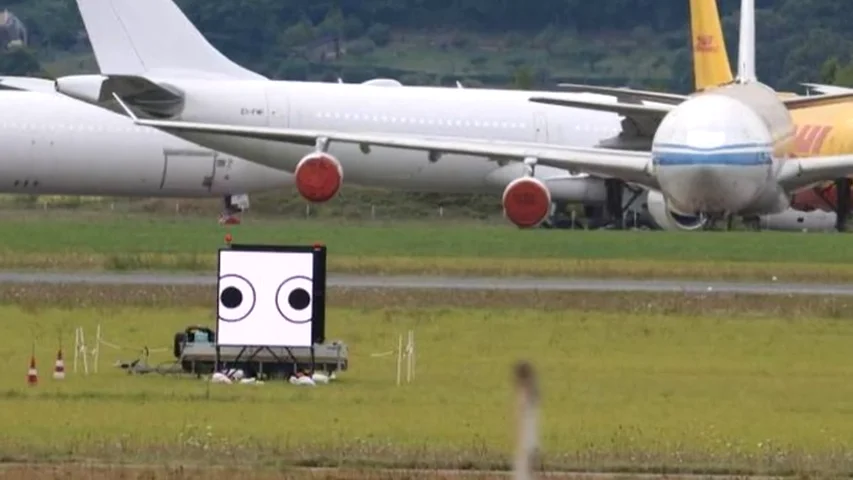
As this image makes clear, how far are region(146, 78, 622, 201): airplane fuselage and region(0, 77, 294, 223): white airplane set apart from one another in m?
1.53

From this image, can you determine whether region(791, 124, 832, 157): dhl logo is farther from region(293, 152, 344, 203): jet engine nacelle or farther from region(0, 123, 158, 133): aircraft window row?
region(0, 123, 158, 133): aircraft window row

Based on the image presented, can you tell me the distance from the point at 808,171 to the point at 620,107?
5.66 metres

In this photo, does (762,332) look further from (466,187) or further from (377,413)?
(466,187)

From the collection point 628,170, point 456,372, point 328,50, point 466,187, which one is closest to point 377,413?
point 456,372

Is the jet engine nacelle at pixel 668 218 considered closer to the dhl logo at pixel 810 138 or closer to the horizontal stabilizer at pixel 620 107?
the horizontal stabilizer at pixel 620 107

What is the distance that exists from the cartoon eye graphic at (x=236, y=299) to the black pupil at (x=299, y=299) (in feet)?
1.15

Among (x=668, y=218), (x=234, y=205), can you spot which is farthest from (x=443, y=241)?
(x=234, y=205)

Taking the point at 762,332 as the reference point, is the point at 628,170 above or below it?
above

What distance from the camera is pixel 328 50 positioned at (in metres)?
155

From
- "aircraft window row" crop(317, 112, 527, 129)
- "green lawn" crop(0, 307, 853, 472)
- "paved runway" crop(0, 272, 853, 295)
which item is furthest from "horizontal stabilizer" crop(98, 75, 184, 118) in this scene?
"green lawn" crop(0, 307, 853, 472)

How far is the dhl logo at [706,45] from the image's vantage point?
6394 centimetres

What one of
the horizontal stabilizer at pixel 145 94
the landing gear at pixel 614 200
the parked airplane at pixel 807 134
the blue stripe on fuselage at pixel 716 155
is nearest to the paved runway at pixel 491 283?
the blue stripe on fuselage at pixel 716 155

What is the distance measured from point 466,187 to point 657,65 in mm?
82316

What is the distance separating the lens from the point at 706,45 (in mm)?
63906
